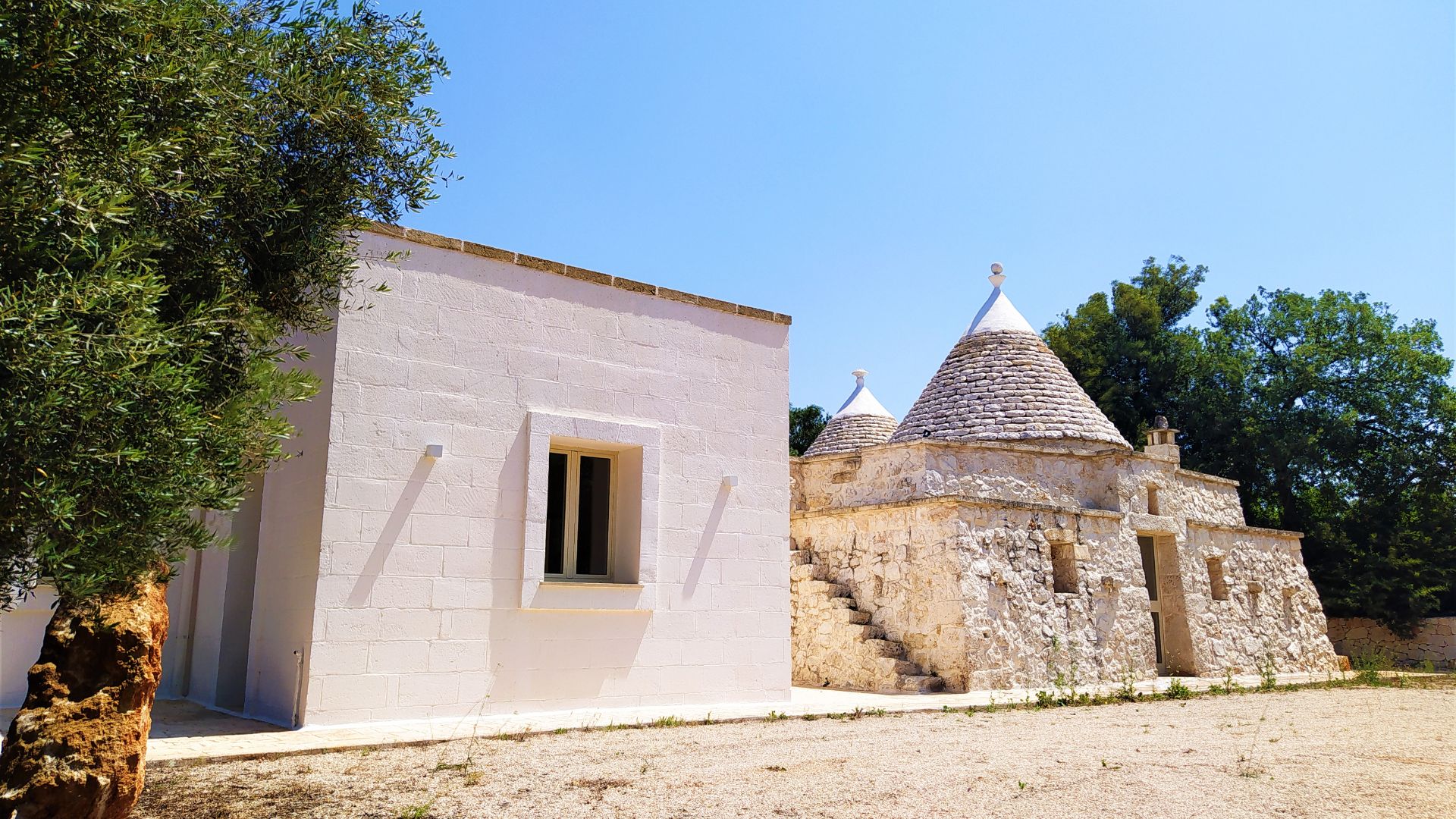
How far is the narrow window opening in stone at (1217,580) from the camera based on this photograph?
15.9 meters

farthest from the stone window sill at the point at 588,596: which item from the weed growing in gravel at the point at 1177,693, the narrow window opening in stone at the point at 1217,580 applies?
the narrow window opening in stone at the point at 1217,580

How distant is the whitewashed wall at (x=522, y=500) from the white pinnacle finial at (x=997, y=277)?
9.76 m

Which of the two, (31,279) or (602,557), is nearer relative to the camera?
(31,279)


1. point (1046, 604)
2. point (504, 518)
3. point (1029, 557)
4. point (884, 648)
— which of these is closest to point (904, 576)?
point (884, 648)

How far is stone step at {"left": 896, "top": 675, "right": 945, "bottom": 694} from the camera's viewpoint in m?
11.6

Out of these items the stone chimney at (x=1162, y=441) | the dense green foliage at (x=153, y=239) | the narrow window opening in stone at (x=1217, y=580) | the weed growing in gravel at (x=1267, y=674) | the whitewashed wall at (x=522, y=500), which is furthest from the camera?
the stone chimney at (x=1162, y=441)

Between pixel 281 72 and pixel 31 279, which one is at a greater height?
pixel 281 72

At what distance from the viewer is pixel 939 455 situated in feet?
44.0

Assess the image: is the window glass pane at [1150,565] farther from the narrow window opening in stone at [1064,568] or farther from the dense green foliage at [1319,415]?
the dense green foliage at [1319,415]

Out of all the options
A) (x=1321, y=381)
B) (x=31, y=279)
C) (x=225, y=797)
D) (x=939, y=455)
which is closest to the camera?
(x=31, y=279)

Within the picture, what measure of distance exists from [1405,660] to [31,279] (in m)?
26.7

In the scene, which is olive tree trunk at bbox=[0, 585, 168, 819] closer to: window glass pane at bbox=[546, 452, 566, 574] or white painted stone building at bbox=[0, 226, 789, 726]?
white painted stone building at bbox=[0, 226, 789, 726]

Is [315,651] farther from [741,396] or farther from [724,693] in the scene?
[741,396]

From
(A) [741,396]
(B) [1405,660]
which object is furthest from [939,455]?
(B) [1405,660]
